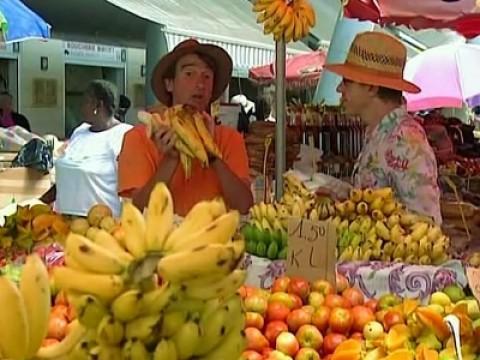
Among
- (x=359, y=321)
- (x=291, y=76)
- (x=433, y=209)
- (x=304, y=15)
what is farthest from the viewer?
(x=291, y=76)

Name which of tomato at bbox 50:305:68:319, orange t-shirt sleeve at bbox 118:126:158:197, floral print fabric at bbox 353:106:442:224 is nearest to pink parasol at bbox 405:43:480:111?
floral print fabric at bbox 353:106:442:224

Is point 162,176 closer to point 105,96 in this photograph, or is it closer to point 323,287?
point 323,287

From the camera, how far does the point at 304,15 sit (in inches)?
184

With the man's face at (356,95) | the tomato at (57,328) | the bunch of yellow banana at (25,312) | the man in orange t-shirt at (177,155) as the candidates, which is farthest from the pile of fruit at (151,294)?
the man's face at (356,95)

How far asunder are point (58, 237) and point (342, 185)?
1.40 metres

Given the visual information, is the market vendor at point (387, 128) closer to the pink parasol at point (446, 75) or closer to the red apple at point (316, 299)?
the red apple at point (316, 299)

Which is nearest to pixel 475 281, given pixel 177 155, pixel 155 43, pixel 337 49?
pixel 177 155

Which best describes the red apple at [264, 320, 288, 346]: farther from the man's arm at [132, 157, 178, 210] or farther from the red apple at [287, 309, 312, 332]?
the man's arm at [132, 157, 178, 210]

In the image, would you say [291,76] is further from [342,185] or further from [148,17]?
[342,185]

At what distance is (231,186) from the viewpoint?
3.42m

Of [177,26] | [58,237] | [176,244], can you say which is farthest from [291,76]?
[176,244]

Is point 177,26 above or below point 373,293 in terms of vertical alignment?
above

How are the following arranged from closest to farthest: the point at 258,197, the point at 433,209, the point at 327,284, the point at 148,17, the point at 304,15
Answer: the point at 327,284
the point at 433,209
the point at 304,15
the point at 258,197
the point at 148,17

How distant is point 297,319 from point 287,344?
14cm
